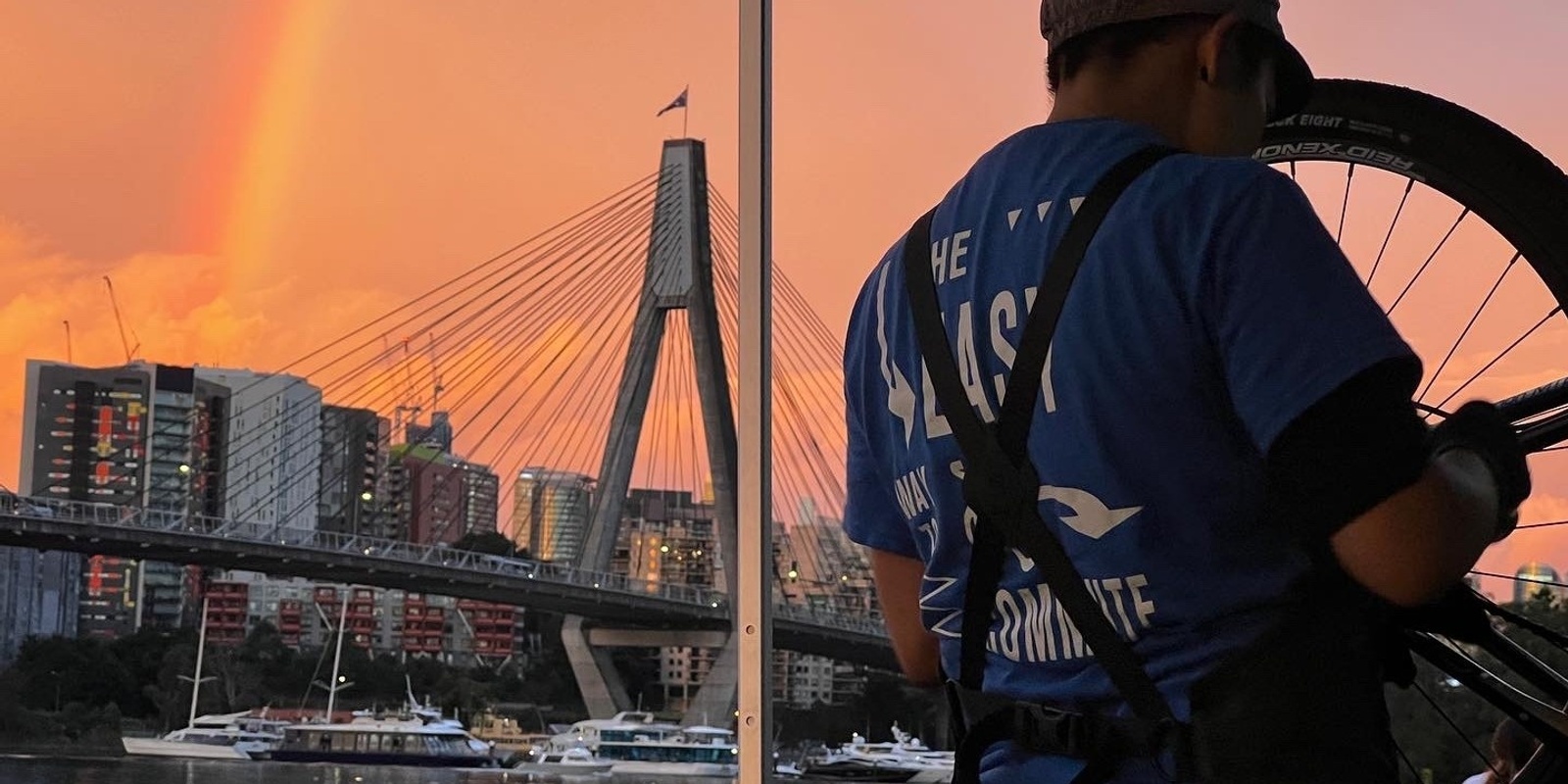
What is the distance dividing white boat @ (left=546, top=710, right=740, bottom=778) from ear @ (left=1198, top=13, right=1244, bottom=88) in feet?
10.5

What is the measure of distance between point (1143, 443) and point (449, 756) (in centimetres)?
347

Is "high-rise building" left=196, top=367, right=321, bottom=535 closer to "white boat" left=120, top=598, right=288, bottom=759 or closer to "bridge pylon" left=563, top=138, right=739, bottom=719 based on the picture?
"white boat" left=120, top=598, right=288, bottom=759

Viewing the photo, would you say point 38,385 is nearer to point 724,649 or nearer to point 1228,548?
point 724,649

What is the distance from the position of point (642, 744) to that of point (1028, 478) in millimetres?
3494

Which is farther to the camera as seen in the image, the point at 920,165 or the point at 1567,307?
the point at 920,165

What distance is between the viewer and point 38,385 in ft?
15.1

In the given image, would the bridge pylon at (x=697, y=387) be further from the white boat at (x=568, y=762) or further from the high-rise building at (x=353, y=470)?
the high-rise building at (x=353, y=470)

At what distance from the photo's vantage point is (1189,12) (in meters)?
0.67

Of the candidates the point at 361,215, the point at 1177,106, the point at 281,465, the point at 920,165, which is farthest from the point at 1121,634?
the point at 361,215

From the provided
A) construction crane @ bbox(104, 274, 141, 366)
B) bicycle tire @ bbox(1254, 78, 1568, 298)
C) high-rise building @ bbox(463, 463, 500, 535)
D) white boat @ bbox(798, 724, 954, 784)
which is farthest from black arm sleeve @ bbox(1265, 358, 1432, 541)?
construction crane @ bbox(104, 274, 141, 366)

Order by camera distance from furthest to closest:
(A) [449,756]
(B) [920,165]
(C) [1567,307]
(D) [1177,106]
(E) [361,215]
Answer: (E) [361,215], (A) [449,756], (B) [920,165], (C) [1567,307], (D) [1177,106]

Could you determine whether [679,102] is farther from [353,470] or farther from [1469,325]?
[1469,325]

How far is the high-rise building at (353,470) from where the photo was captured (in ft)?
15.2

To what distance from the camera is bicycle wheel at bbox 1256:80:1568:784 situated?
1.06 metres
